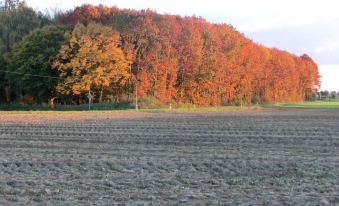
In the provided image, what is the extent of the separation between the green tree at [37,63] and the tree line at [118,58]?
138 millimetres

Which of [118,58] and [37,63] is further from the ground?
[118,58]

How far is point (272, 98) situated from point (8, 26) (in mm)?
59641

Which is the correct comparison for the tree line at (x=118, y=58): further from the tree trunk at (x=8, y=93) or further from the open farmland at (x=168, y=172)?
the open farmland at (x=168, y=172)

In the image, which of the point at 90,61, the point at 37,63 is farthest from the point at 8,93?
the point at 90,61

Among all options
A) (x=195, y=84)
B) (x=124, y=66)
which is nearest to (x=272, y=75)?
(x=195, y=84)

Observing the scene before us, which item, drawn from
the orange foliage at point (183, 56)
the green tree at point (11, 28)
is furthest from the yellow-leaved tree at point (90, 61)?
the green tree at point (11, 28)

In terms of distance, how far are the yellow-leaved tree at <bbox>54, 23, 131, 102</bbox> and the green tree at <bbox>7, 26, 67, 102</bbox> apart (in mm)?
2772

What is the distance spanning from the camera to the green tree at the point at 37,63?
72.4m

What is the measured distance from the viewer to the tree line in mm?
69312

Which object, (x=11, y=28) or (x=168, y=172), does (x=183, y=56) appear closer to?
(x=11, y=28)

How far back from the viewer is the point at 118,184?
36.2ft

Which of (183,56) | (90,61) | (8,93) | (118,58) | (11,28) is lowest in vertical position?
(8,93)

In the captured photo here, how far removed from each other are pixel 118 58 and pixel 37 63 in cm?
1184

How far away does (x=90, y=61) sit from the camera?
224ft
